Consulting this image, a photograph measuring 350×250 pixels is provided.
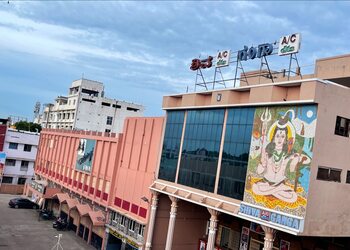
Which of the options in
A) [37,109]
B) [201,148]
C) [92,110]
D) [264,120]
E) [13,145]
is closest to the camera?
[264,120]

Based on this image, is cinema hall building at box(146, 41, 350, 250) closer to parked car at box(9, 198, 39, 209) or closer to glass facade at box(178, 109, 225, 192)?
glass facade at box(178, 109, 225, 192)

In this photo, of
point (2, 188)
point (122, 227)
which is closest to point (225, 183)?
point (122, 227)

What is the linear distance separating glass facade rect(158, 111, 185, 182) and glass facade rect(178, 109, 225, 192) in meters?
1.14

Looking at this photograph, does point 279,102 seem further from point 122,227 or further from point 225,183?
point 122,227

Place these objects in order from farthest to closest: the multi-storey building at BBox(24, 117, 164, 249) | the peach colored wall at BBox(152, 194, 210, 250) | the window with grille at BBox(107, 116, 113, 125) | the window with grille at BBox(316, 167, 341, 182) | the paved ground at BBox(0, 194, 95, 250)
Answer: the window with grille at BBox(107, 116, 113, 125) → the paved ground at BBox(0, 194, 95, 250) → the multi-storey building at BBox(24, 117, 164, 249) → the peach colored wall at BBox(152, 194, 210, 250) → the window with grille at BBox(316, 167, 341, 182)

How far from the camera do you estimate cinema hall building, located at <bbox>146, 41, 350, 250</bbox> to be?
27.6 m

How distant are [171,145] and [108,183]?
43.9 ft

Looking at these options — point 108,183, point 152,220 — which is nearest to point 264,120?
point 152,220

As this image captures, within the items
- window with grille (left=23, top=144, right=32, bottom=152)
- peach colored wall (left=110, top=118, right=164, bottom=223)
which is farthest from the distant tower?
peach colored wall (left=110, top=118, right=164, bottom=223)

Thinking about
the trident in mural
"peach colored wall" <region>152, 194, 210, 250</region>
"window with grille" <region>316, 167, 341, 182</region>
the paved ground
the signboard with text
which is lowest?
the paved ground

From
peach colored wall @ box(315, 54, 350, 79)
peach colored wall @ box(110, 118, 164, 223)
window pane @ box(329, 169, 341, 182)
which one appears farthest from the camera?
peach colored wall @ box(110, 118, 164, 223)

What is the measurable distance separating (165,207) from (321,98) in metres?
22.5

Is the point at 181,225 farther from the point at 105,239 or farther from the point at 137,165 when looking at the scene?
the point at 105,239

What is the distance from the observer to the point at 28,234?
52406mm
